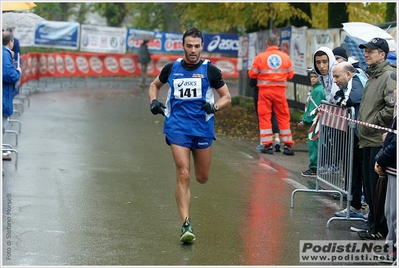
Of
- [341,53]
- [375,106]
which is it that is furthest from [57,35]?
[375,106]

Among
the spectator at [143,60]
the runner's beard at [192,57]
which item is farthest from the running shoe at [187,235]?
the spectator at [143,60]

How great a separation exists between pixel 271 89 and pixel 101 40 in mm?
23247

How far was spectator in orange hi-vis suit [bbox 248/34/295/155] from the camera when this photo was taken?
1443 centimetres

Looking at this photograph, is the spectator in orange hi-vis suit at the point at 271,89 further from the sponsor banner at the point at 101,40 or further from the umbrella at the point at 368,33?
the sponsor banner at the point at 101,40

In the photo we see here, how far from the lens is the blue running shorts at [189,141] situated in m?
8.03

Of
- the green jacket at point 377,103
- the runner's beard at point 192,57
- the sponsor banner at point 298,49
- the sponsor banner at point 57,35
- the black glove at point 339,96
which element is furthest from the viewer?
the sponsor banner at point 57,35

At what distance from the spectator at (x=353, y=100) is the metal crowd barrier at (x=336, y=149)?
92 millimetres

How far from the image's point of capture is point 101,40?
1448 inches

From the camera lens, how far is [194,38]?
8.02 meters

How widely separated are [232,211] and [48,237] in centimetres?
235

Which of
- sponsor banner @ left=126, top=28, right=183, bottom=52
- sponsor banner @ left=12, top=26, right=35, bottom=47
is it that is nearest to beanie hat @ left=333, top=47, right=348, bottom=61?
sponsor banner @ left=12, top=26, right=35, bottom=47

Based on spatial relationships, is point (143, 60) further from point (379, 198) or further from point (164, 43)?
point (379, 198)

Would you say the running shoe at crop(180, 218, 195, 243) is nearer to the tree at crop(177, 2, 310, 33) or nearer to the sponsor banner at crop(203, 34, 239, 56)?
the tree at crop(177, 2, 310, 33)

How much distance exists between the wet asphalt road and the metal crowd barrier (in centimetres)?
35
